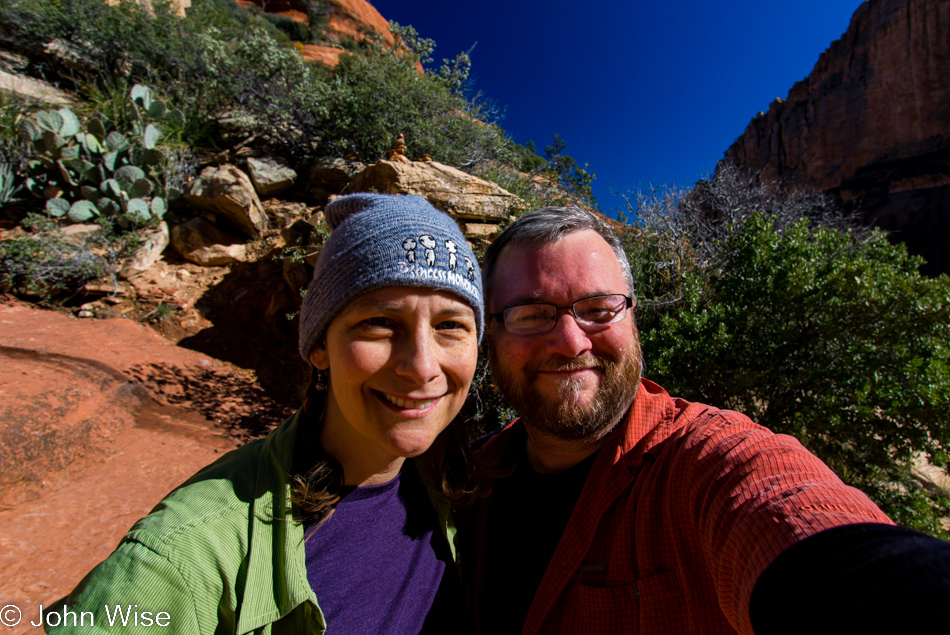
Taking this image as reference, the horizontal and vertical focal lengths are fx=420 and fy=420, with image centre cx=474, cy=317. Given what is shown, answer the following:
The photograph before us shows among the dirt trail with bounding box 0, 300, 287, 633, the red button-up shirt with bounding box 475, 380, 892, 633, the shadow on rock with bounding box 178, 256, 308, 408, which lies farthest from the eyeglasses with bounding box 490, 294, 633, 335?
the shadow on rock with bounding box 178, 256, 308, 408

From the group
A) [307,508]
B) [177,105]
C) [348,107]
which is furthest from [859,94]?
[307,508]

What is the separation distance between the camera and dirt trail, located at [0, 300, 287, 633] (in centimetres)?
296

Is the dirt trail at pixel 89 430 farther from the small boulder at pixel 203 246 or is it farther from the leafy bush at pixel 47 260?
the small boulder at pixel 203 246

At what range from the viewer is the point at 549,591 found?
47.7 inches

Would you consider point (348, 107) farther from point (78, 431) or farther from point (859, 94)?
point (859, 94)

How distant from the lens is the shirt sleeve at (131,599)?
0.79 metres

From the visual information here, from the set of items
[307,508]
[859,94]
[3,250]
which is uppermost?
[859,94]

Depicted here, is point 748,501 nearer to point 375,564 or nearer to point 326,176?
point 375,564

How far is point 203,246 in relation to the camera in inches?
287

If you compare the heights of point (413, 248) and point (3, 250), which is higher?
point (3, 250)

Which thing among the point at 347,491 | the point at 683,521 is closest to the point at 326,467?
the point at 347,491

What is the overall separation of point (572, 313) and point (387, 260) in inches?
30.0

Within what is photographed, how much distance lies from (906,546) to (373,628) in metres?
1.11

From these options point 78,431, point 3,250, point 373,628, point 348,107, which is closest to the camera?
point 373,628
